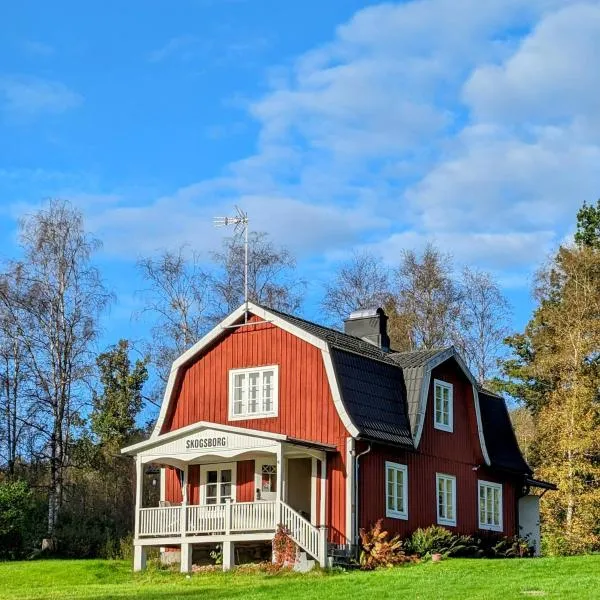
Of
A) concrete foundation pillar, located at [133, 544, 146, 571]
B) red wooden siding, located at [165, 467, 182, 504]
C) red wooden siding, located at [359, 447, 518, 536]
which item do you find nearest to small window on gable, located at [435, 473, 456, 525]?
red wooden siding, located at [359, 447, 518, 536]

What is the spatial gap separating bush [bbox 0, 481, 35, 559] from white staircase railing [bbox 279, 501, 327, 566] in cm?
1289

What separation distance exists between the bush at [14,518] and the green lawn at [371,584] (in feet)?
24.2

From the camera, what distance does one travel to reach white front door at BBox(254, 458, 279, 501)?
2908 centimetres

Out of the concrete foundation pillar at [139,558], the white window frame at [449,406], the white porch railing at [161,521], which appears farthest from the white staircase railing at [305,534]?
the white window frame at [449,406]

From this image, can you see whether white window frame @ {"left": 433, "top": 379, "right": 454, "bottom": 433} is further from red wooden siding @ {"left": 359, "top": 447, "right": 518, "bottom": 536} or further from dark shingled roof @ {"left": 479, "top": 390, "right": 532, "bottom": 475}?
dark shingled roof @ {"left": 479, "top": 390, "right": 532, "bottom": 475}

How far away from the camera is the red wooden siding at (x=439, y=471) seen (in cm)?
2811

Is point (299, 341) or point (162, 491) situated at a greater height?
point (299, 341)

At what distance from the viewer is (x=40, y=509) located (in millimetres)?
38188

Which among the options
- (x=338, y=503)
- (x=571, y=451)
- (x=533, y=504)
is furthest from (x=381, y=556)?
(x=571, y=451)

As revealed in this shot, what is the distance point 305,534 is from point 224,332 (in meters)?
6.91

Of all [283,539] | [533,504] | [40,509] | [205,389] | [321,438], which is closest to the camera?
[283,539]

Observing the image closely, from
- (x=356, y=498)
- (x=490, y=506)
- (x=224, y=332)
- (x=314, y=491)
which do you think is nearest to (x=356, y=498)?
(x=356, y=498)

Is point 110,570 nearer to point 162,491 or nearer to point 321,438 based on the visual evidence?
point 162,491

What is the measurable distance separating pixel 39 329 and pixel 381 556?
18.0 meters
